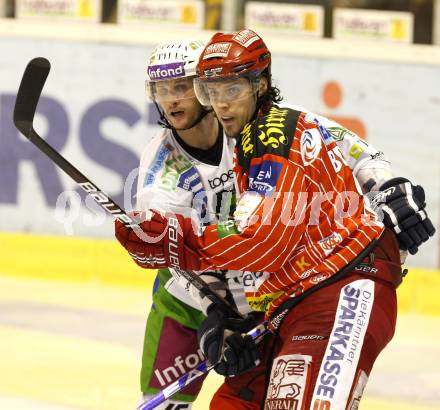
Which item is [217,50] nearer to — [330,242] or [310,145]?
[310,145]

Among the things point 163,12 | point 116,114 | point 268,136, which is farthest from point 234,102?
point 163,12

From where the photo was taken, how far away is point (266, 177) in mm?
2885

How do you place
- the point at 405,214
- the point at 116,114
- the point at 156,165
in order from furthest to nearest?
the point at 116,114 < the point at 156,165 < the point at 405,214

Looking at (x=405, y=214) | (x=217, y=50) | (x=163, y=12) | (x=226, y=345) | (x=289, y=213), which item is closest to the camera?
(x=289, y=213)

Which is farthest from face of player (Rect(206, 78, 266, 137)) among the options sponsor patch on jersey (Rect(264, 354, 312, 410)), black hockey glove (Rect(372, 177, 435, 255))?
sponsor patch on jersey (Rect(264, 354, 312, 410))

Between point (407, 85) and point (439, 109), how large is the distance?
262 mm

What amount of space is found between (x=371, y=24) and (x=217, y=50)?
16.0 ft

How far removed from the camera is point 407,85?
25.0 ft

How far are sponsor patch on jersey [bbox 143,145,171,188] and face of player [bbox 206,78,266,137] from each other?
0.70m

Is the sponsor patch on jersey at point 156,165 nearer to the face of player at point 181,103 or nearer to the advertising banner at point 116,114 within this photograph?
the face of player at point 181,103

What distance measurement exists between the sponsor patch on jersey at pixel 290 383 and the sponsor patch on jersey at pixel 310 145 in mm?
487

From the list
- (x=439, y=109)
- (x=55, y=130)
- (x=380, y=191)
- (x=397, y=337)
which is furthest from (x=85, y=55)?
(x=380, y=191)

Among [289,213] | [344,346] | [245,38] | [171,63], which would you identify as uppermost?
[245,38]

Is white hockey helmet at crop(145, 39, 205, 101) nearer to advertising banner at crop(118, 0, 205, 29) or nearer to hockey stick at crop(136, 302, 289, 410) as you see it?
hockey stick at crop(136, 302, 289, 410)
